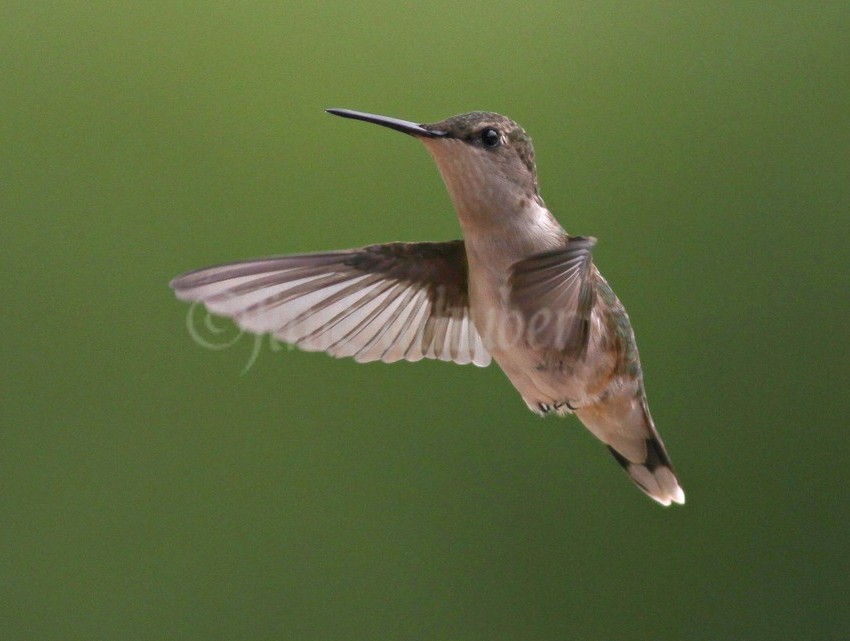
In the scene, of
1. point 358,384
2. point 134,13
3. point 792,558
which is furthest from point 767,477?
point 134,13

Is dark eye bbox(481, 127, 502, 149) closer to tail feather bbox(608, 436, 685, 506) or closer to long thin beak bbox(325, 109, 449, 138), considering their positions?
long thin beak bbox(325, 109, 449, 138)

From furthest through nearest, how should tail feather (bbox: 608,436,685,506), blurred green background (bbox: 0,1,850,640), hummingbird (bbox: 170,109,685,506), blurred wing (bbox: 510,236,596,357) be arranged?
blurred green background (bbox: 0,1,850,640), tail feather (bbox: 608,436,685,506), hummingbird (bbox: 170,109,685,506), blurred wing (bbox: 510,236,596,357)

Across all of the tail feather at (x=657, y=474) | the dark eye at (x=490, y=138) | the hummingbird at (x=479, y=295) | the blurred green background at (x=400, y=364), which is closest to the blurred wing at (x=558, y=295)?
the hummingbird at (x=479, y=295)

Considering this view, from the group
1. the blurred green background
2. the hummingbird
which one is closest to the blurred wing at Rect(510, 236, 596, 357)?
the hummingbird

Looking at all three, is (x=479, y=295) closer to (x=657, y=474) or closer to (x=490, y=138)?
(x=490, y=138)

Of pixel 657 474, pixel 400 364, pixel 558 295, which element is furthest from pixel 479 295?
pixel 400 364

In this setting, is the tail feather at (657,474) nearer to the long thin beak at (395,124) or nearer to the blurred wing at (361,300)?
the blurred wing at (361,300)
